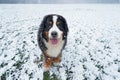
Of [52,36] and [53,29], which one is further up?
[53,29]

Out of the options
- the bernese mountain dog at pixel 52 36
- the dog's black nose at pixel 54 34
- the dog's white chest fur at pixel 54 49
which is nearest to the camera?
the dog's black nose at pixel 54 34

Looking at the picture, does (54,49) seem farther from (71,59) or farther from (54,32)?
(71,59)

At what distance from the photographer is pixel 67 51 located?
5844 mm

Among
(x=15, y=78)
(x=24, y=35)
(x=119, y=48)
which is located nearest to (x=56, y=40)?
(x=15, y=78)

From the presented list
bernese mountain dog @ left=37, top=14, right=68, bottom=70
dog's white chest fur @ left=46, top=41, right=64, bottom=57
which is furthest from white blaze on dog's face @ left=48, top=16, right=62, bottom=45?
dog's white chest fur @ left=46, top=41, right=64, bottom=57

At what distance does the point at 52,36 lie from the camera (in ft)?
13.9

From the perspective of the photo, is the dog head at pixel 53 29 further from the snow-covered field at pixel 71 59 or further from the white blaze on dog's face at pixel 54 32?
the snow-covered field at pixel 71 59

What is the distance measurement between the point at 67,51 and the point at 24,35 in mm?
2304

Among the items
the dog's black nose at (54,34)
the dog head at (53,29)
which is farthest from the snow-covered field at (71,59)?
the dog's black nose at (54,34)

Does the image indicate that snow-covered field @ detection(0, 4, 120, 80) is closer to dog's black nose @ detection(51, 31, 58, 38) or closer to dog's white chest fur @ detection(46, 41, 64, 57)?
dog's white chest fur @ detection(46, 41, 64, 57)

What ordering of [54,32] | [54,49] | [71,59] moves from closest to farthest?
[54,32]
[54,49]
[71,59]

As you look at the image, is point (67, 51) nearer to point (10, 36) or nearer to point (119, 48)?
point (119, 48)

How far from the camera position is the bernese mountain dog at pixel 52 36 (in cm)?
430

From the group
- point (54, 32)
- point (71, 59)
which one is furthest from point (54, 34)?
point (71, 59)
